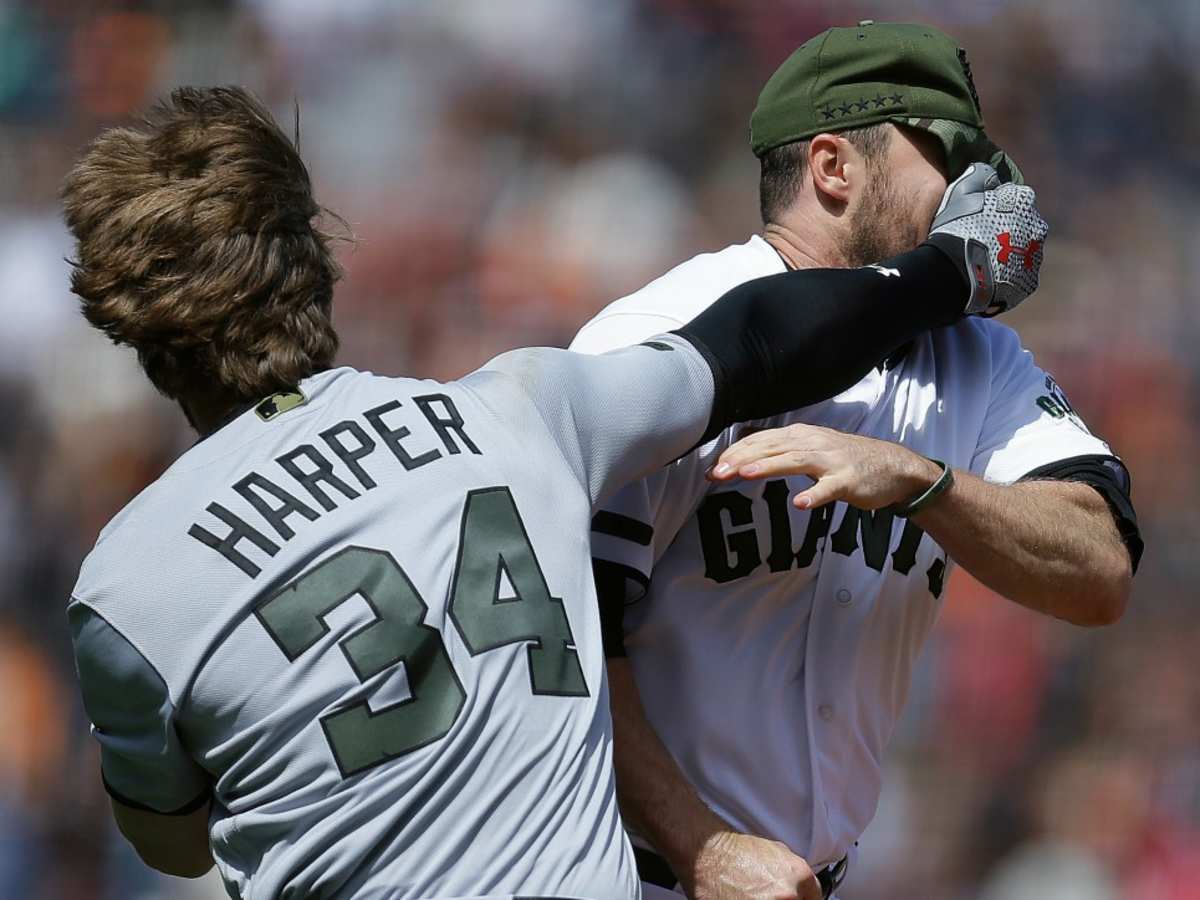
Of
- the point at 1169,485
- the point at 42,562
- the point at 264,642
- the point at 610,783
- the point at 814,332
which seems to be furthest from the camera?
the point at 1169,485

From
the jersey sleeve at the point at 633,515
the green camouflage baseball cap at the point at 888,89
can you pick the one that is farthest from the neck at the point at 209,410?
the green camouflage baseball cap at the point at 888,89

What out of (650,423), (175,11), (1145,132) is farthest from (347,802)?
(1145,132)

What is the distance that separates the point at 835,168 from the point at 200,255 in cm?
108

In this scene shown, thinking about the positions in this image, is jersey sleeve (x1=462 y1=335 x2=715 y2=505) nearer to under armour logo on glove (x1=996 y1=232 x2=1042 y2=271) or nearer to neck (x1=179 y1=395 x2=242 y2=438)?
neck (x1=179 y1=395 x2=242 y2=438)

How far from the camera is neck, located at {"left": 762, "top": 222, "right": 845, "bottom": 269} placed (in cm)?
238

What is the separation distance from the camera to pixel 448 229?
4.61m

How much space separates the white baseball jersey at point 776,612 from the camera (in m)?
2.13

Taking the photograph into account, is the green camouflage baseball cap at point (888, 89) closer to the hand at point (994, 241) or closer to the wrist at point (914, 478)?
the hand at point (994, 241)

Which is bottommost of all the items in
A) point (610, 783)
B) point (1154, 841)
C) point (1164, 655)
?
point (1154, 841)

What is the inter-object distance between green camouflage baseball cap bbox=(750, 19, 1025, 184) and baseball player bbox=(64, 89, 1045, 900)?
711 mm

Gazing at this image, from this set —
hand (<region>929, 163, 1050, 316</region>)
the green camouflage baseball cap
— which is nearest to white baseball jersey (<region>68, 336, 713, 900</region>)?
hand (<region>929, 163, 1050, 316</region>)

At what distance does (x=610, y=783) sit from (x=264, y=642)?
0.44 meters

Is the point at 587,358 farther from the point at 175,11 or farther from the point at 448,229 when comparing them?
the point at 175,11

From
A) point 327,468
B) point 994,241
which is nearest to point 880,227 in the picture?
point 994,241
